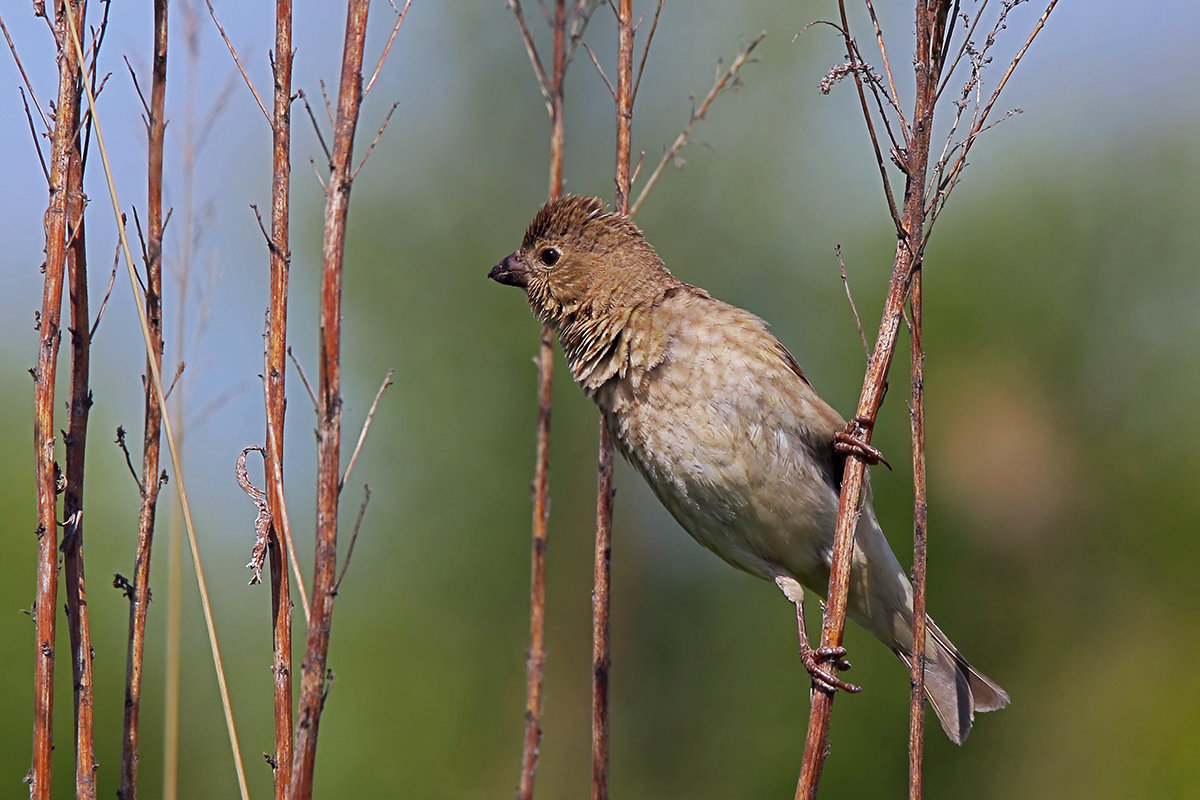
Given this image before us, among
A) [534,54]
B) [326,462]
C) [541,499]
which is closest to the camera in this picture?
[326,462]

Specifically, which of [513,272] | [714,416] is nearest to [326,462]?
[714,416]

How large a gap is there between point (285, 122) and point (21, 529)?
744cm

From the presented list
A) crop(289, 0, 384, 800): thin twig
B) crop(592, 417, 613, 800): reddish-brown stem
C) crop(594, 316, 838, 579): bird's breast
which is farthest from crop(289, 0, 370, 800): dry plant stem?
crop(594, 316, 838, 579): bird's breast

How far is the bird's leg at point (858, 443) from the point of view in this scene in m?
2.95

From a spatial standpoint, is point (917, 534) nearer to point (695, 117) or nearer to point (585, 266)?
point (695, 117)

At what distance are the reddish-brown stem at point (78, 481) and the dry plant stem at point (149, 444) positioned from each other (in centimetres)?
10

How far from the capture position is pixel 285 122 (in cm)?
230

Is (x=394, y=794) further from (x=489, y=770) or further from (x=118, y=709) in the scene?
(x=118, y=709)

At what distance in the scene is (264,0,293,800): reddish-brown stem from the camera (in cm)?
225

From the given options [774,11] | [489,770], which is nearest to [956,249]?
[774,11]

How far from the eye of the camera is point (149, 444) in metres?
2.56

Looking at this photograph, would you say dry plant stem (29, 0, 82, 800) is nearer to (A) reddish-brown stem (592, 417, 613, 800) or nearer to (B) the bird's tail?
(A) reddish-brown stem (592, 417, 613, 800)

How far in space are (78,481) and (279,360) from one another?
613mm

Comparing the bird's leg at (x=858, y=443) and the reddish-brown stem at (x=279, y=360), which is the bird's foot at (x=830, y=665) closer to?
the bird's leg at (x=858, y=443)
